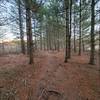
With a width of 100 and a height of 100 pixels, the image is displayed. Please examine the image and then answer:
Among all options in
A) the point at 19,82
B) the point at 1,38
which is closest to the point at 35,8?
the point at 19,82

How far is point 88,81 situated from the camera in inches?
365

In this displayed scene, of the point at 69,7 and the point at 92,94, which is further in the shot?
the point at 69,7

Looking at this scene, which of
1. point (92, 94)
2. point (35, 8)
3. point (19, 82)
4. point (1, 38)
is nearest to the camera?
point (92, 94)

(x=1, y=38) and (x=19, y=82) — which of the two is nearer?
(x=19, y=82)

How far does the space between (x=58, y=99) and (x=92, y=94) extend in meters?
1.89

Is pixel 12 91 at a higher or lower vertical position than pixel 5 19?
lower

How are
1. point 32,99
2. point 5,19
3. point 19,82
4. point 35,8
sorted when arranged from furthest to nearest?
point 35,8
point 5,19
point 19,82
point 32,99

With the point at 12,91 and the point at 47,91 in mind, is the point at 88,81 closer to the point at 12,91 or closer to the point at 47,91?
the point at 47,91

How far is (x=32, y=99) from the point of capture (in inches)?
242

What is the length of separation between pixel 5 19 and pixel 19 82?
358cm

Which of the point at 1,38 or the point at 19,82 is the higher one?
the point at 1,38

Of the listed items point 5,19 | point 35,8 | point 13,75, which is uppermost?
point 35,8

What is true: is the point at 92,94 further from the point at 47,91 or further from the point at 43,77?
the point at 43,77

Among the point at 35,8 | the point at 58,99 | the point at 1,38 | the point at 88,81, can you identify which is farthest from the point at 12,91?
the point at 1,38
